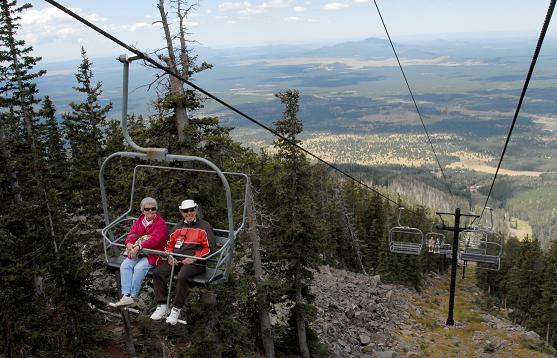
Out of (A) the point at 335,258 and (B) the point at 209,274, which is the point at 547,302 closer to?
(A) the point at 335,258

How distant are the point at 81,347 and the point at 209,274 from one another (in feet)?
40.6

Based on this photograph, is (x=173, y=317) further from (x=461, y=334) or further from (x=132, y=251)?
(x=461, y=334)

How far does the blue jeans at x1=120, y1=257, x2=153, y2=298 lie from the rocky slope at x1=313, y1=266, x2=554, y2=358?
72.2 ft

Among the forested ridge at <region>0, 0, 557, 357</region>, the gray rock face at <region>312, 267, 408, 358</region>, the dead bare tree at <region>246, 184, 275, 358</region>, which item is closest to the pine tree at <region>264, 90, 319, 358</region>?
the forested ridge at <region>0, 0, 557, 357</region>

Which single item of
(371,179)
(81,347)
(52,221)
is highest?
(52,221)

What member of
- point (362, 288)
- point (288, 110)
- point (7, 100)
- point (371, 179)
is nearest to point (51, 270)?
point (7, 100)

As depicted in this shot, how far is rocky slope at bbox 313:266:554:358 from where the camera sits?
33.1m

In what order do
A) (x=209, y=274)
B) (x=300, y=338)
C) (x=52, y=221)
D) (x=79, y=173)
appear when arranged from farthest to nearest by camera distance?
1. (x=300, y=338)
2. (x=79, y=173)
3. (x=52, y=221)
4. (x=209, y=274)

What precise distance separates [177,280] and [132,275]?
1.12 m

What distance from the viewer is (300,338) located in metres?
26.4

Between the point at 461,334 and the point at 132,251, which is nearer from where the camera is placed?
the point at 132,251

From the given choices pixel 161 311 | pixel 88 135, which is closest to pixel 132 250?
pixel 161 311

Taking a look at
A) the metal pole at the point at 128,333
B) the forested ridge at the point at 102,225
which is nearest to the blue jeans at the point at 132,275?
the forested ridge at the point at 102,225

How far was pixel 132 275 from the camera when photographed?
9.45 meters
